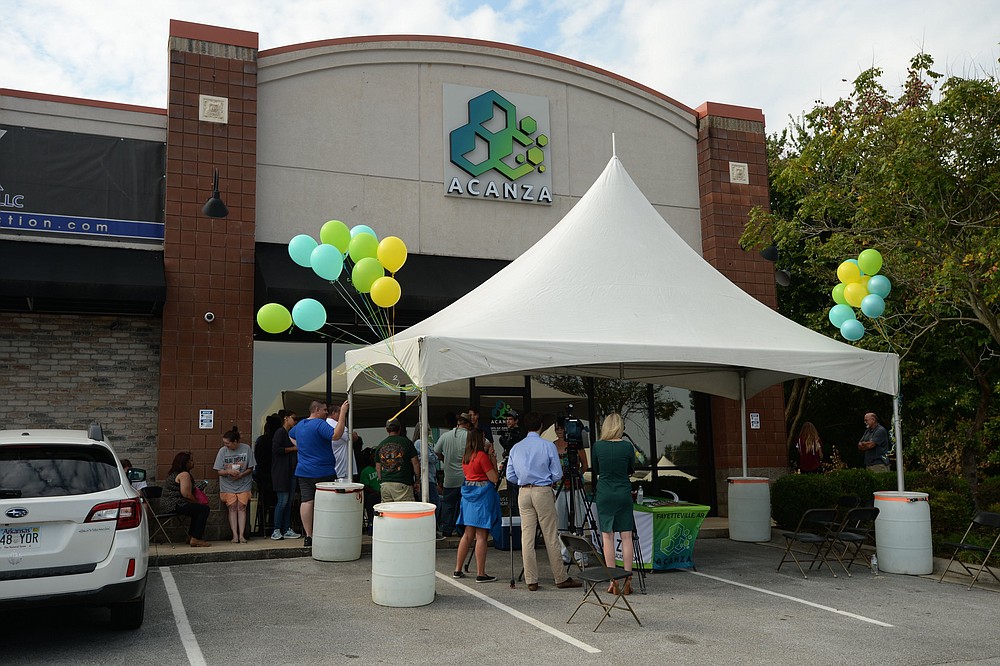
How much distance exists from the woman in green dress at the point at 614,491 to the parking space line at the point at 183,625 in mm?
3705

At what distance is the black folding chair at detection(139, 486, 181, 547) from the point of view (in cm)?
1048

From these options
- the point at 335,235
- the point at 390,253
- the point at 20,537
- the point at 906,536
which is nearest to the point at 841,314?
the point at 906,536

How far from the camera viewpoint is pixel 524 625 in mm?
6883

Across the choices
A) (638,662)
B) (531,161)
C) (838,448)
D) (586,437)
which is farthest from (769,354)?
(838,448)

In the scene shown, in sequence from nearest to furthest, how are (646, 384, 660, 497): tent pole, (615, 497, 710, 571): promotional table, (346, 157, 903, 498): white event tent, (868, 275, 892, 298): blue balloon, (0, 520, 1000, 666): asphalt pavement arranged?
(0, 520, 1000, 666): asphalt pavement → (346, 157, 903, 498): white event tent → (615, 497, 710, 571): promotional table → (868, 275, 892, 298): blue balloon → (646, 384, 660, 497): tent pole

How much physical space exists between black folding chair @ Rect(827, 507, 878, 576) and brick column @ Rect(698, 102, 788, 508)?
145 inches

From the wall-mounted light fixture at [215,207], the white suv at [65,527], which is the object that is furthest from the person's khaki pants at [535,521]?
the wall-mounted light fixture at [215,207]

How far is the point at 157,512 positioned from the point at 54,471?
5075mm

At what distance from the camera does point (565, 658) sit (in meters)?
5.92

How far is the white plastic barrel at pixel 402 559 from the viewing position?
7.54 meters

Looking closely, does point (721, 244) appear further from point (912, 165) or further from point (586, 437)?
point (912, 165)

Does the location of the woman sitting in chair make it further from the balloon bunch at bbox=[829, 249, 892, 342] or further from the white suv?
the balloon bunch at bbox=[829, 249, 892, 342]

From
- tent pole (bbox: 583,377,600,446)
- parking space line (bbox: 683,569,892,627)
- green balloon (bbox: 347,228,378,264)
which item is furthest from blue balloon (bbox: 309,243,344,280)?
tent pole (bbox: 583,377,600,446)

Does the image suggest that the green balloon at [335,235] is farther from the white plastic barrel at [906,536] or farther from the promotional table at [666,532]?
the white plastic barrel at [906,536]
